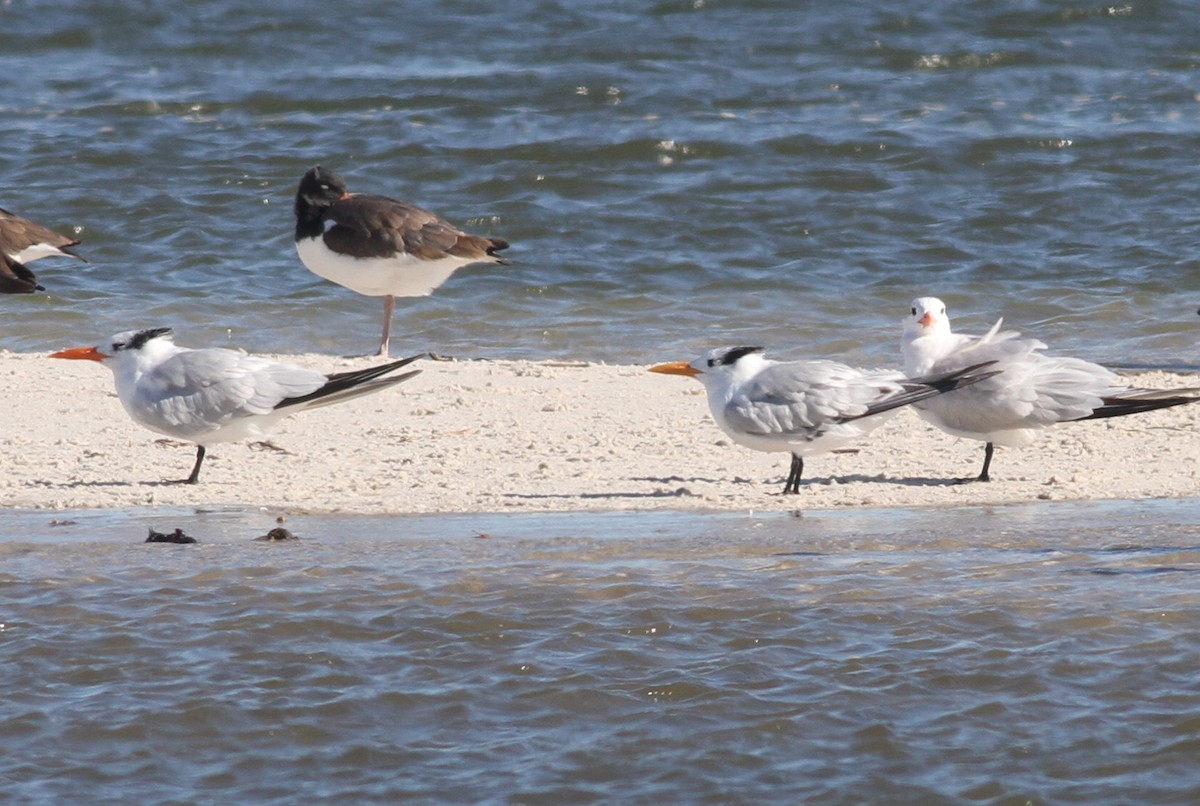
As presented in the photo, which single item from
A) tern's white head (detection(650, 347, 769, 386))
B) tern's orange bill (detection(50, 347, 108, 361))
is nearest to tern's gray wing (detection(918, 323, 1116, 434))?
tern's white head (detection(650, 347, 769, 386))

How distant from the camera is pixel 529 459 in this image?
7.43 meters

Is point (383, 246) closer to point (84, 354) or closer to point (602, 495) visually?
point (84, 354)

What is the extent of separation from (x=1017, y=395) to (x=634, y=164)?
8225 mm

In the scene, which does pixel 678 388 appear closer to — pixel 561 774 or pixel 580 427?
pixel 580 427

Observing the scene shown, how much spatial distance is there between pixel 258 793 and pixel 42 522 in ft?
8.25

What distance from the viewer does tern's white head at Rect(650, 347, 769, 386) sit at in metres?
6.94

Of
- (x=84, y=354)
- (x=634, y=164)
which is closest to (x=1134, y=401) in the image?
(x=84, y=354)

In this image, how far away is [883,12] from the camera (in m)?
18.1

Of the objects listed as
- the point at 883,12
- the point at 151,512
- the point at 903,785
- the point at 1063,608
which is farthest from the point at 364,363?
the point at 883,12

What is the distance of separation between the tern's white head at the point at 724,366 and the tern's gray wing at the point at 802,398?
8 centimetres

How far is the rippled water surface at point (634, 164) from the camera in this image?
1134 cm

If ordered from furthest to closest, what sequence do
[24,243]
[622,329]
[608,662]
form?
[622,329] → [24,243] → [608,662]

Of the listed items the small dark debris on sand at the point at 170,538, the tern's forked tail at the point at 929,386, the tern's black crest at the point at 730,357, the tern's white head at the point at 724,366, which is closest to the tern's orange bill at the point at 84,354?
the small dark debris on sand at the point at 170,538

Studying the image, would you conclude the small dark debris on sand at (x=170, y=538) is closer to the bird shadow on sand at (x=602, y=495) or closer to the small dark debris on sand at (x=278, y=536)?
the small dark debris on sand at (x=278, y=536)
